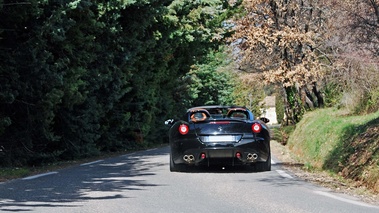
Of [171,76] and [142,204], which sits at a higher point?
[171,76]

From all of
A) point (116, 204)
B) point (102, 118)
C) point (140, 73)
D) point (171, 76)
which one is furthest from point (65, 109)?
point (171, 76)

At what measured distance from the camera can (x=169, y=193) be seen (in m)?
9.39

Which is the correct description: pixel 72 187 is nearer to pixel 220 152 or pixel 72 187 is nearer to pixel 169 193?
pixel 169 193

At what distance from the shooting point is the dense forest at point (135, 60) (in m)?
14.3

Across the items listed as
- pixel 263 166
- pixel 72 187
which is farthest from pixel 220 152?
pixel 72 187

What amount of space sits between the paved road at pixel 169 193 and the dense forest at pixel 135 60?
2932 mm

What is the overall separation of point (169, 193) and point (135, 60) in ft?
40.7

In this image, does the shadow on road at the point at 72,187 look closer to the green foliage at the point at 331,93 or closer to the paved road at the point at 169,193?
the paved road at the point at 169,193

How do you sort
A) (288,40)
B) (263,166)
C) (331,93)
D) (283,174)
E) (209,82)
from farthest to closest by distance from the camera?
1. (209,82)
2. (331,93)
3. (288,40)
4. (263,166)
5. (283,174)

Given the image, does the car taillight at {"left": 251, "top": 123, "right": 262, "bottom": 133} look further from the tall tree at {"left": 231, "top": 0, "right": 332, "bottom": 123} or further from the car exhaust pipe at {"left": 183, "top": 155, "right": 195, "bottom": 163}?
the tall tree at {"left": 231, "top": 0, "right": 332, "bottom": 123}

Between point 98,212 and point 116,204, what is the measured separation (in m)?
0.68

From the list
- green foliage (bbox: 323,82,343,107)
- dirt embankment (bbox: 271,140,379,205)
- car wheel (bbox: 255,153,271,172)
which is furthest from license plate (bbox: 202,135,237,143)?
green foliage (bbox: 323,82,343,107)

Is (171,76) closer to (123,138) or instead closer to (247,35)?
(247,35)

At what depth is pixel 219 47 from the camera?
101 feet
